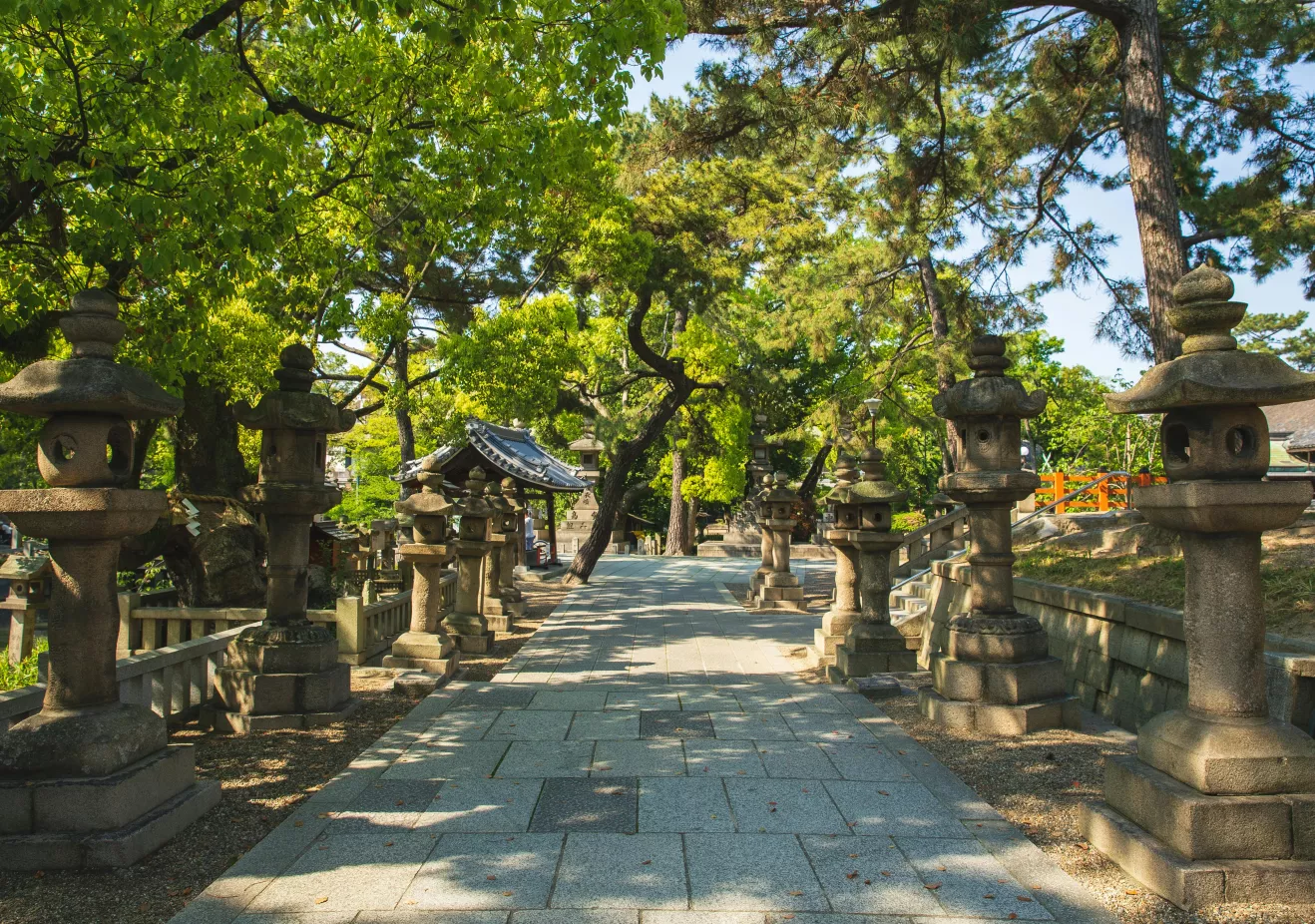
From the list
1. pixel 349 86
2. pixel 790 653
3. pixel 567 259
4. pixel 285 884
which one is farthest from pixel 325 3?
pixel 567 259

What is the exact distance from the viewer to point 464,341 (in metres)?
12.7

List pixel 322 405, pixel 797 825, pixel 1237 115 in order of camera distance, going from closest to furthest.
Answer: pixel 797 825
pixel 322 405
pixel 1237 115

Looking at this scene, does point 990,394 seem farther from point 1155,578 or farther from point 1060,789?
point 1060,789

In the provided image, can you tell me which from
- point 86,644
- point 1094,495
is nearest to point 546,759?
point 86,644

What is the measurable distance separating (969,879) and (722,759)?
6.80 feet

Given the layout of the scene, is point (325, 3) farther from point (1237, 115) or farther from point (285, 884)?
point (1237, 115)

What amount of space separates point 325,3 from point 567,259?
969 centimetres

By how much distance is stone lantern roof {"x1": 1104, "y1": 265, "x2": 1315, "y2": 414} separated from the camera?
3756 mm

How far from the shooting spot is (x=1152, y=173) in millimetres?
8586

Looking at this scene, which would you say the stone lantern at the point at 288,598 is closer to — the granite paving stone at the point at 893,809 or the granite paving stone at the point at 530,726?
Result: the granite paving stone at the point at 530,726

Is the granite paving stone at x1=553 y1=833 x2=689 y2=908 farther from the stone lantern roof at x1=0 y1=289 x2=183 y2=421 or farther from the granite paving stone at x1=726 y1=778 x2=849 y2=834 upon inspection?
the stone lantern roof at x1=0 y1=289 x2=183 y2=421

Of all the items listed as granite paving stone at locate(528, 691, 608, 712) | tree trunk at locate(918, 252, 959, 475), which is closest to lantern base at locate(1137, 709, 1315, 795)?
granite paving stone at locate(528, 691, 608, 712)

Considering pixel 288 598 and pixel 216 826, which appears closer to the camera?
pixel 216 826

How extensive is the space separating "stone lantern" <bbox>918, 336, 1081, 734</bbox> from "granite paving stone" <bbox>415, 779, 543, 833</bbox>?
3409mm
